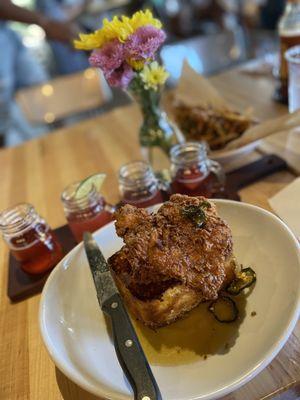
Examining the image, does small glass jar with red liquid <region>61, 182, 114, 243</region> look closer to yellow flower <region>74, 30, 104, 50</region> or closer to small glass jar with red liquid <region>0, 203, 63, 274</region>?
small glass jar with red liquid <region>0, 203, 63, 274</region>

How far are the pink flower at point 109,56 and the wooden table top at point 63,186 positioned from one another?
1.33 feet

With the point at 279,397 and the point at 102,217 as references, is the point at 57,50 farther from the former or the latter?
the point at 279,397

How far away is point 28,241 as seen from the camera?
0.88 metres

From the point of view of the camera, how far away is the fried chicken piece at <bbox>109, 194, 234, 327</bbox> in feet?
1.94

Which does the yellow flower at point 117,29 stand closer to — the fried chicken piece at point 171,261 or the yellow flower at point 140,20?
the yellow flower at point 140,20

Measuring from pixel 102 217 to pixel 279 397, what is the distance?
0.57m

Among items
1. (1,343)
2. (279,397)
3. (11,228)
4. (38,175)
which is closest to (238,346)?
(279,397)

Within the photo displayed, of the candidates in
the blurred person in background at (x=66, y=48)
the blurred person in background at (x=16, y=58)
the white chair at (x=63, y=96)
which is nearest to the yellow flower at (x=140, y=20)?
the blurred person in background at (x=16, y=58)

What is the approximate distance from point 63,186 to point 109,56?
534 millimetres

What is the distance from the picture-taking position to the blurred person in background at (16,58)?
1.90 metres

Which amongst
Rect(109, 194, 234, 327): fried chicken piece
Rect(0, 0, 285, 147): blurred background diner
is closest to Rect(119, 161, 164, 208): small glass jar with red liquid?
Rect(109, 194, 234, 327): fried chicken piece

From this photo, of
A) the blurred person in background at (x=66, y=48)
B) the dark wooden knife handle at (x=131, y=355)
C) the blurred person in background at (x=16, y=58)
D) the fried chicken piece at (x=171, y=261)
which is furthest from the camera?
the blurred person in background at (x=66, y=48)

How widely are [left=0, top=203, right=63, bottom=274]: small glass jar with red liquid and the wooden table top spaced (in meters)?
0.09

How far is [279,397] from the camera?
1.84 ft
